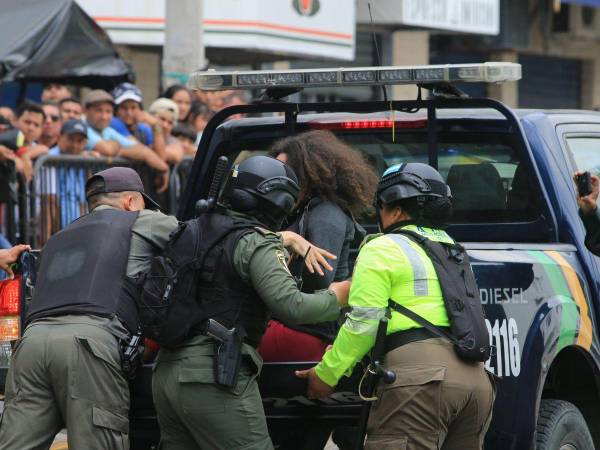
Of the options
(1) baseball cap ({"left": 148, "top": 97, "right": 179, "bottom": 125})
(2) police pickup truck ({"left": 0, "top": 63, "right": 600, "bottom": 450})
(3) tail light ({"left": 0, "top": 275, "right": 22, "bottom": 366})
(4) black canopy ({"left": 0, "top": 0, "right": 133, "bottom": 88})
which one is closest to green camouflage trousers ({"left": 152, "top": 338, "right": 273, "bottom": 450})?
(2) police pickup truck ({"left": 0, "top": 63, "right": 600, "bottom": 450})

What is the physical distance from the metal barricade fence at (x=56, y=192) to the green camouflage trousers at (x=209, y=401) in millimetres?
6058

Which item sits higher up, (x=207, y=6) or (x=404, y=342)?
(x=207, y=6)

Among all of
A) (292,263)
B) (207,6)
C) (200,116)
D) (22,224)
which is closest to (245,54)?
(207,6)

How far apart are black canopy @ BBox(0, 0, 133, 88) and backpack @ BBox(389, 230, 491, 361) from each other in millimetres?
7400

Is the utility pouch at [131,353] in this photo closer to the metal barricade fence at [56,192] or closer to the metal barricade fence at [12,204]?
the metal barricade fence at [12,204]

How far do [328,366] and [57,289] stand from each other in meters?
1.11

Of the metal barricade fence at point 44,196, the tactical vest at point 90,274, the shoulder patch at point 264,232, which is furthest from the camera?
the metal barricade fence at point 44,196

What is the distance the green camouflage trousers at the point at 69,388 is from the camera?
5250 millimetres

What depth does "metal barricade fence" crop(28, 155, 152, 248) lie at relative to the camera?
10992 millimetres

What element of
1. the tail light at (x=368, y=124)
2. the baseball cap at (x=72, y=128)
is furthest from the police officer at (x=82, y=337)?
the baseball cap at (x=72, y=128)

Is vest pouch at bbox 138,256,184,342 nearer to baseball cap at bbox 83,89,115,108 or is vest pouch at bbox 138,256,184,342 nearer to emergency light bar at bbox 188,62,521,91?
Result: emergency light bar at bbox 188,62,521,91

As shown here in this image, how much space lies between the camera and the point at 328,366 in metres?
5.05

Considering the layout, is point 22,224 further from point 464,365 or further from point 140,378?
point 464,365

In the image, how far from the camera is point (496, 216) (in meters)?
6.50
